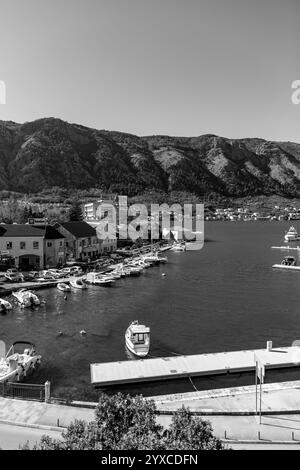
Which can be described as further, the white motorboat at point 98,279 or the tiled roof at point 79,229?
the tiled roof at point 79,229

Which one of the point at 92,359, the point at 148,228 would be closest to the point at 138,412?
the point at 92,359

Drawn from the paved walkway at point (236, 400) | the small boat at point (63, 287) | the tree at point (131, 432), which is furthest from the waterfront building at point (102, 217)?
the tree at point (131, 432)

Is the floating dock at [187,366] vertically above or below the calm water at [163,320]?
above

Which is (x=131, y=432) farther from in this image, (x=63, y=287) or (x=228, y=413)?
(x=63, y=287)

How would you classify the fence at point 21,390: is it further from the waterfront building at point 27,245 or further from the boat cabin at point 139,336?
the waterfront building at point 27,245

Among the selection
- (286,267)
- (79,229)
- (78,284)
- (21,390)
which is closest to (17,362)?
(21,390)

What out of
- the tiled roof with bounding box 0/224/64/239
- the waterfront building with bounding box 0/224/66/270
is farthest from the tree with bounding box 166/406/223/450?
the tiled roof with bounding box 0/224/64/239

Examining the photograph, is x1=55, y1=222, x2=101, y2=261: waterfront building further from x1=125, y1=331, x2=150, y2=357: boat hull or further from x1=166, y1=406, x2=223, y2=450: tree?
x1=166, y1=406, x2=223, y2=450: tree

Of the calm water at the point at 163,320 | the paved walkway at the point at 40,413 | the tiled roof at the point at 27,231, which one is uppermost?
the tiled roof at the point at 27,231
